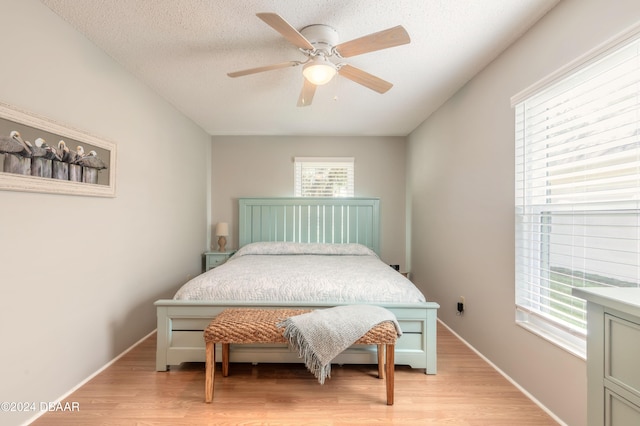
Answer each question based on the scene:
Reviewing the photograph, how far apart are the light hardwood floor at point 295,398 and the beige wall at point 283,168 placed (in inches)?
95.3

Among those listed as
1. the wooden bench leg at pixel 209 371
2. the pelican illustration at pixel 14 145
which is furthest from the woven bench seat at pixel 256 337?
the pelican illustration at pixel 14 145

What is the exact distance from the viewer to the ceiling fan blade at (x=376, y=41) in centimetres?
154

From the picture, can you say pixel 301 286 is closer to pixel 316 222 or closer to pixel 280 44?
pixel 280 44

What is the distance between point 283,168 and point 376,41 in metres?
2.93

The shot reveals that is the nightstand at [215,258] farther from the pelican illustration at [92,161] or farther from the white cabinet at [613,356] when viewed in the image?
the white cabinet at [613,356]

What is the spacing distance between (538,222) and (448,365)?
124cm

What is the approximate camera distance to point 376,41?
1635 millimetres

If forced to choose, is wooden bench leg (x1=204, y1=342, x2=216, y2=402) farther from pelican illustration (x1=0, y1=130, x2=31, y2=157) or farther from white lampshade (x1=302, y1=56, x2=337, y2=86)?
white lampshade (x1=302, y1=56, x2=337, y2=86)

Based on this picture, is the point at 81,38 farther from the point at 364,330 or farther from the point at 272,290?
the point at 364,330

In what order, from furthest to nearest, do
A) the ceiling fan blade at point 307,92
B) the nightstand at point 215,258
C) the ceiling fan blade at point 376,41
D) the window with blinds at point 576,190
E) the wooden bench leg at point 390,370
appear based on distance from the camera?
1. the nightstand at point 215,258
2. the ceiling fan blade at point 307,92
3. the wooden bench leg at point 390,370
4. the ceiling fan blade at point 376,41
5. the window with blinds at point 576,190

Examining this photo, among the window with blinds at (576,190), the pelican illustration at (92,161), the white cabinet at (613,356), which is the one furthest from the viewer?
the pelican illustration at (92,161)

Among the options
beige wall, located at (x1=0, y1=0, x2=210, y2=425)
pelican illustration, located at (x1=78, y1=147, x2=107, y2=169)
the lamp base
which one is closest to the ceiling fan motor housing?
beige wall, located at (x1=0, y1=0, x2=210, y2=425)

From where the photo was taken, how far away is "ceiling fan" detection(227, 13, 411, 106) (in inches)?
61.6

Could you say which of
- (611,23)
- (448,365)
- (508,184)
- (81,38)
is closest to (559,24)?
(611,23)
